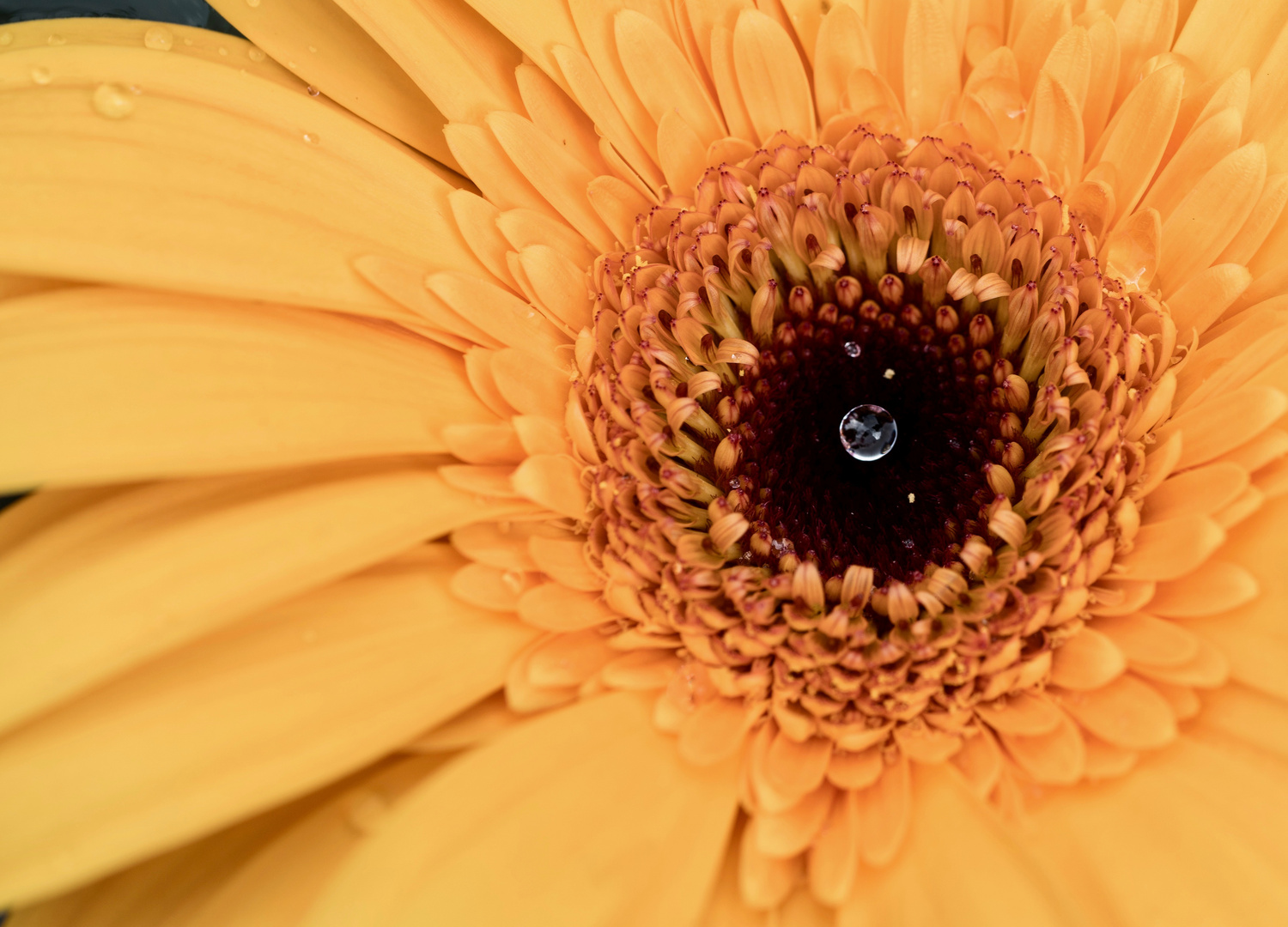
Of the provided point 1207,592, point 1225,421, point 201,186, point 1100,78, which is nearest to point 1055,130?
point 1100,78

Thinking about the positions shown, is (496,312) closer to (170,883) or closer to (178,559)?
(178,559)

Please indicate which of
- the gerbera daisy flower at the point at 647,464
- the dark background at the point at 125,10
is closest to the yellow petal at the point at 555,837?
the gerbera daisy flower at the point at 647,464

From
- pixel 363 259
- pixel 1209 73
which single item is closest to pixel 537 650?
pixel 363 259

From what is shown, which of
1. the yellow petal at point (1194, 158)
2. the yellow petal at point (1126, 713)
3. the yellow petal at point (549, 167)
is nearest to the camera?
the yellow petal at point (1126, 713)

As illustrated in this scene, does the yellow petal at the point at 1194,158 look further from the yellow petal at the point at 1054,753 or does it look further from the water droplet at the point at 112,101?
the water droplet at the point at 112,101

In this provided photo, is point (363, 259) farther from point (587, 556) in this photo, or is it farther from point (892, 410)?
point (892, 410)
